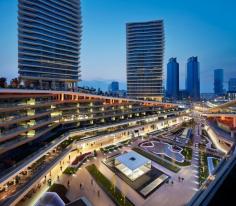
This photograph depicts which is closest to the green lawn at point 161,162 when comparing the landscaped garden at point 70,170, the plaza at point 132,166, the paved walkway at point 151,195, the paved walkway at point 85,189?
the paved walkway at point 151,195

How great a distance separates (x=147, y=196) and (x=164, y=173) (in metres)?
8.42

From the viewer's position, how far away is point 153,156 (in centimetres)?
4191

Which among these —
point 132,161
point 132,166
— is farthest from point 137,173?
point 132,161

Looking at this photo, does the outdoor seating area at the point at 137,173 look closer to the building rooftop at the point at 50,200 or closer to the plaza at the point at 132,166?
the plaza at the point at 132,166

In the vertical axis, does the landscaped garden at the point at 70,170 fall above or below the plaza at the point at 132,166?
→ below

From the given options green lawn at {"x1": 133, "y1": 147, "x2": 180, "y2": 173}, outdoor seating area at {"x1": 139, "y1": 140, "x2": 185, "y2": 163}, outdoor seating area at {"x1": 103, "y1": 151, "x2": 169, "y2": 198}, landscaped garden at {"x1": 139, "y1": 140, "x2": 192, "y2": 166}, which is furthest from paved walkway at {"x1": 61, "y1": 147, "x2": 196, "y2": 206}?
outdoor seating area at {"x1": 139, "y1": 140, "x2": 185, "y2": 163}

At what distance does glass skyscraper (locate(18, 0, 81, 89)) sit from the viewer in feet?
205

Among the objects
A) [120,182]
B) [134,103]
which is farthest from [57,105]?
[134,103]

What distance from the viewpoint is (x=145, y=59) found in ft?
337

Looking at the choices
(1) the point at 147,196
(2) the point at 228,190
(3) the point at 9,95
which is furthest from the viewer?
(3) the point at 9,95

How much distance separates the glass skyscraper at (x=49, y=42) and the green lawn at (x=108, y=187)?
4084cm

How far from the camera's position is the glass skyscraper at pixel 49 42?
205 ft

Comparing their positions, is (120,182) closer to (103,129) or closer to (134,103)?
(103,129)

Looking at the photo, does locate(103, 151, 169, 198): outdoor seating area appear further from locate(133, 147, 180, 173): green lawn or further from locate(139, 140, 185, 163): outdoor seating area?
locate(139, 140, 185, 163): outdoor seating area
